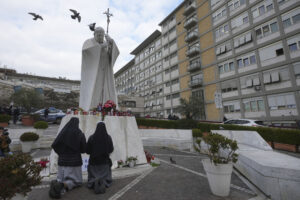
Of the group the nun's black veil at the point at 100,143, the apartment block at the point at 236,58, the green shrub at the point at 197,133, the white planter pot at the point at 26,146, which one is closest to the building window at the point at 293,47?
the apartment block at the point at 236,58

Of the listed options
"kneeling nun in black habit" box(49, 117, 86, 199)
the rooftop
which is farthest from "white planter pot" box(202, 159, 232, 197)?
the rooftop

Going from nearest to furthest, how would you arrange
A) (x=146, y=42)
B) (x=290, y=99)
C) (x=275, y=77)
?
(x=290, y=99)
(x=275, y=77)
(x=146, y=42)

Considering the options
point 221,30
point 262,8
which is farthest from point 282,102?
→ point 221,30

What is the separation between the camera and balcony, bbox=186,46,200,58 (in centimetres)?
2758

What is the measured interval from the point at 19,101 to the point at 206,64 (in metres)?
30.9

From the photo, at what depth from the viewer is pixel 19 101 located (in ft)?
78.9

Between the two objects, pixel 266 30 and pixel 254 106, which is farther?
pixel 254 106

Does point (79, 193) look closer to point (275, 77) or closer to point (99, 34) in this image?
point (99, 34)

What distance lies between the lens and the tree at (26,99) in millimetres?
24194

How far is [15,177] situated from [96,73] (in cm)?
529

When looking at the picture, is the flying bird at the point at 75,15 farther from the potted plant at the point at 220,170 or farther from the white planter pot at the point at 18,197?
the potted plant at the point at 220,170

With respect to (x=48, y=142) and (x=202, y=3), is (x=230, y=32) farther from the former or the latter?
(x=48, y=142)

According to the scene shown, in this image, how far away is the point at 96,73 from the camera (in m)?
7.02

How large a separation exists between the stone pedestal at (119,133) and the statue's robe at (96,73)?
1.37 m
